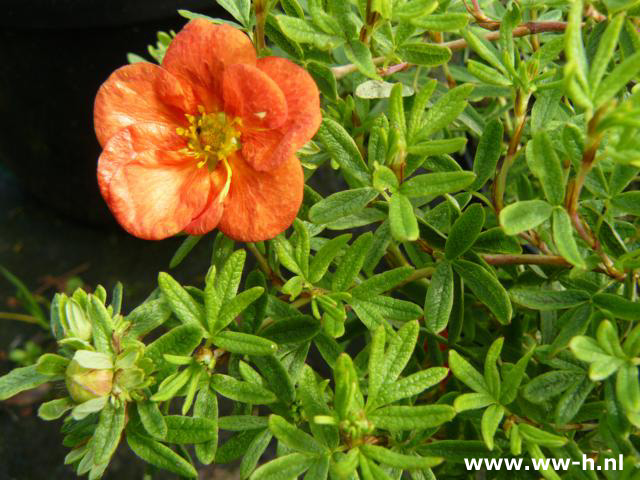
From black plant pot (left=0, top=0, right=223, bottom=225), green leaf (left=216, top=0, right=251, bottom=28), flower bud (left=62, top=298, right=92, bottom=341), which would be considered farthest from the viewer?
black plant pot (left=0, top=0, right=223, bottom=225)

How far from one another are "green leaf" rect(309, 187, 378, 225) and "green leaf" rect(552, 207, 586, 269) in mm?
146

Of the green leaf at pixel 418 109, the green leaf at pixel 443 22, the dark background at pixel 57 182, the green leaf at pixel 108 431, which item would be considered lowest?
the dark background at pixel 57 182

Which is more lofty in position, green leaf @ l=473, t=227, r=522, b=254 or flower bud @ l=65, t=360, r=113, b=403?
flower bud @ l=65, t=360, r=113, b=403

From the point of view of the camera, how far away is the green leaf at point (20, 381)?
51 centimetres

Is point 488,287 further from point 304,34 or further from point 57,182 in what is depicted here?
point 57,182

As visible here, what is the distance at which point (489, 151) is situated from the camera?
607 mm

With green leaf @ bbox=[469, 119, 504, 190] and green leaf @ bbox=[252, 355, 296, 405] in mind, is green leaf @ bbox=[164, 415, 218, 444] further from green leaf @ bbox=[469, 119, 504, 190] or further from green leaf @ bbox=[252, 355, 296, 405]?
green leaf @ bbox=[469, 119, 504, 190]

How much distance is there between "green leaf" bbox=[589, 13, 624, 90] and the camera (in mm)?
440

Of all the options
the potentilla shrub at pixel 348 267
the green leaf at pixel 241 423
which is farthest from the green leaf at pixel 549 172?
the green leaf at pixel 241 423

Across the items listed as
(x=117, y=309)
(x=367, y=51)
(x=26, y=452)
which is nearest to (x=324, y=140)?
(x=367, y=51)

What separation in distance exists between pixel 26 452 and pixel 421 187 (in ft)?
4.31

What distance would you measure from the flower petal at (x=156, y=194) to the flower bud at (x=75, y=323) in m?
0.08

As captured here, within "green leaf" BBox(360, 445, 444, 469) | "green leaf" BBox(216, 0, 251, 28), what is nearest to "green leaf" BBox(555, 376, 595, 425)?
"green leaf" BBox(360, 445, 444, 469)

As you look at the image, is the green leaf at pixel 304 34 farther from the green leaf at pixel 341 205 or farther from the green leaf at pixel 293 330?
the green leaf at pixel 293 330
